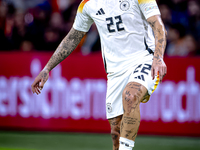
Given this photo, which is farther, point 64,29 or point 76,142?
point 64,29

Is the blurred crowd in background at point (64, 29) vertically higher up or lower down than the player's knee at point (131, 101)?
higher up

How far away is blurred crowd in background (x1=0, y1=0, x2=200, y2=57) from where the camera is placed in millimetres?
7781

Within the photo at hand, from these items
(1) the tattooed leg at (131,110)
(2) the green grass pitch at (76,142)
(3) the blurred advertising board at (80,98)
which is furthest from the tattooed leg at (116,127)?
(3) the blurred advertising board at (80,98)

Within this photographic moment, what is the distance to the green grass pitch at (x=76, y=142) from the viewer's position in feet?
20.2

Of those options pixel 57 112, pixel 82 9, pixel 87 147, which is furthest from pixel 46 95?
pixel 82 9

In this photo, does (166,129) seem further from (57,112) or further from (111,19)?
(111,19)

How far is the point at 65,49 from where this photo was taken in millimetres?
4176

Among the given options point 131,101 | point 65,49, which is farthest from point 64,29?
point 131,101

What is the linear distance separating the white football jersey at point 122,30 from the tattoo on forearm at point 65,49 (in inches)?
18.3

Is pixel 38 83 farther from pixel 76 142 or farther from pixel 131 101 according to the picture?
pixel 76 142

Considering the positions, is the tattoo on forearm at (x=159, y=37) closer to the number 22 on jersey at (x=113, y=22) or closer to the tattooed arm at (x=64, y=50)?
the number 22 on jersey at (x=113, y=22)

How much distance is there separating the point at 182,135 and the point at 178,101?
750 millimetres

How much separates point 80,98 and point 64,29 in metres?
A: 2.27

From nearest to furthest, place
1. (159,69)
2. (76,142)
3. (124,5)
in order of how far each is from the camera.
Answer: (159,69)
(124,5)
(76,142)
